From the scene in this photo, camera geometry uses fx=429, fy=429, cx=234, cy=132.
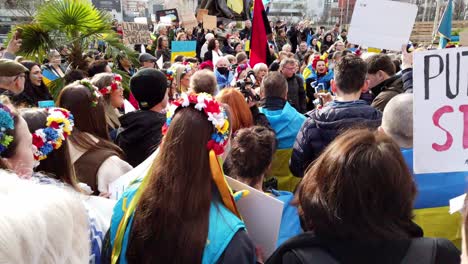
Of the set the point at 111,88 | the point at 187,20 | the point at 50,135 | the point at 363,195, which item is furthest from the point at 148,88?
the point at 187,20

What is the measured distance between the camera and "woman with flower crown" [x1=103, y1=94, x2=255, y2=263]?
5.12 feet

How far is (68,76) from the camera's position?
16.5 ft

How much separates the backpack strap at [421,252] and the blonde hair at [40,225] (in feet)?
3.21

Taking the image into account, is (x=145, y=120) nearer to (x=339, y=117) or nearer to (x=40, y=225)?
(x=339, y=117)

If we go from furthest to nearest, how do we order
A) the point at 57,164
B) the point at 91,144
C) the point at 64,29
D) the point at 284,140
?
the point at 64,29, the point at 284,140, the point at 91,144, the point at 57,164

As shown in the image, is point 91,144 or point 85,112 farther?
point 85,112

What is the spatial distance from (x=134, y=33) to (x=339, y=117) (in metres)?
8.57

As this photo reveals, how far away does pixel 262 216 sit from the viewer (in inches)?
70.4

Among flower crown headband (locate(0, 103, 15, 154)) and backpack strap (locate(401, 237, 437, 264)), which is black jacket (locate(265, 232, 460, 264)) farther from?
flower crown headband (locate(0, 103, 15, 154))

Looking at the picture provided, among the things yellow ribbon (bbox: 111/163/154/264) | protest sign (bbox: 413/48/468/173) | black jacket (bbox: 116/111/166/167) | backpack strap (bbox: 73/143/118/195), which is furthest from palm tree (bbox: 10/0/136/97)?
protest sign (bbox: 413/48/468/173)

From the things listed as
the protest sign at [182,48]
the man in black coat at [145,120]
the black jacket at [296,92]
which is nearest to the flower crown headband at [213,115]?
the man in black coat at [145,120]

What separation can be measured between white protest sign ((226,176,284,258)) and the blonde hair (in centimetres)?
86

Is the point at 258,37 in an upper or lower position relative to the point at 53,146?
upper

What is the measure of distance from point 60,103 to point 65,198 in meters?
2.14
